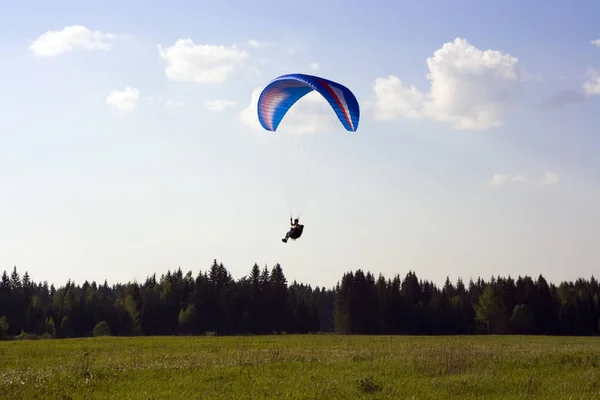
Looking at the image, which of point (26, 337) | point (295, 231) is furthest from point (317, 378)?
point (26, 337)

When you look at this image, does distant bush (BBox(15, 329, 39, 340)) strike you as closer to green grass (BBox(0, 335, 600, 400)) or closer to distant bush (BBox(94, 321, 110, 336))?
distant bush (BBox(94, 321, 110, 336))

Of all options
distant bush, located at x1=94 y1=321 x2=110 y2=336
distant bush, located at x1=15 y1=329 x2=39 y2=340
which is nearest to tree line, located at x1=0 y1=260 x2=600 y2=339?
distant bush, located at x1=94 y1=321 x2=110 y2=336

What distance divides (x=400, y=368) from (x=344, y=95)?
38.0ft

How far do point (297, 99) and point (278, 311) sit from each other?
70468 mm

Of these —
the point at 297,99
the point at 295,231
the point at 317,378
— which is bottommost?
the point at 317,378

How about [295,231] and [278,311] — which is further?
[278,311]

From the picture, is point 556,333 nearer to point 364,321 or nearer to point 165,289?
point 364,321

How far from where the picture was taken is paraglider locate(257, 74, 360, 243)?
26.8 m

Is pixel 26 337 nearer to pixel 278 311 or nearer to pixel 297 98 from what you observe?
pixel 278 311

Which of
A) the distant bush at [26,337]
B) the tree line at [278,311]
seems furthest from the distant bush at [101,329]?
the distant bush at [26,337]

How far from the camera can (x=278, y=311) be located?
96.6 meters

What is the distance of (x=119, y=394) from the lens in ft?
55.5

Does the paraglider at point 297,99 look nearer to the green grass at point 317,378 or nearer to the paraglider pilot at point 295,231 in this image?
the paraglider pilot at point 295,231

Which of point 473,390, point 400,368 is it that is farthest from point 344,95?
point 473,390
